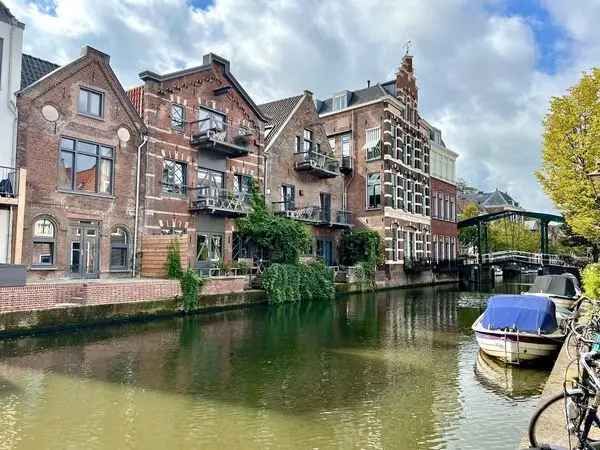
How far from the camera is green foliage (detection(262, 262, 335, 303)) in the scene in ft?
74.5

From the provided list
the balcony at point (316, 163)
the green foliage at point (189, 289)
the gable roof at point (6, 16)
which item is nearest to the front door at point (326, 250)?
the balcony at point (316, 163)

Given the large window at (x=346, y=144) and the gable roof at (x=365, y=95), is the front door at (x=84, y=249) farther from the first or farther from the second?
the gable roof at (x=365, y=95)

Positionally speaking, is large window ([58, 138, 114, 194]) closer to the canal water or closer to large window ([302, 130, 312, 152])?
the canal water

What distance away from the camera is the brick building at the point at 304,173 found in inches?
1158

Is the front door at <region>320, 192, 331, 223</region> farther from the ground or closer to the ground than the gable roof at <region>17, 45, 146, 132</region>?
closer to the ground

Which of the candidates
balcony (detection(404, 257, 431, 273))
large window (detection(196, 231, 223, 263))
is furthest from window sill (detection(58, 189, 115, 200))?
balcony (detection(404, 257, 431, 273))

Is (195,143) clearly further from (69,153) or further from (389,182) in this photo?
(389,182)

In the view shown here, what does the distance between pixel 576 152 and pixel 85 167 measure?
20.6 m

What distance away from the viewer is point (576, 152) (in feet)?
63.0

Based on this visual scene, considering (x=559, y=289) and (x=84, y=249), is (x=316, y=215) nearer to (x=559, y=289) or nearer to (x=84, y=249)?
(x=84, y=249)

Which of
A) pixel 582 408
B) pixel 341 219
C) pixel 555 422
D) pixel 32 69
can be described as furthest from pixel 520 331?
pixel 341 219

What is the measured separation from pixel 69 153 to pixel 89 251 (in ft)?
13.6

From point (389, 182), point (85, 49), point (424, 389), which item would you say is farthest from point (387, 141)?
point (424, 389)

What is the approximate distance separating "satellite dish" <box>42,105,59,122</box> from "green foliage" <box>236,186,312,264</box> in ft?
33.5
